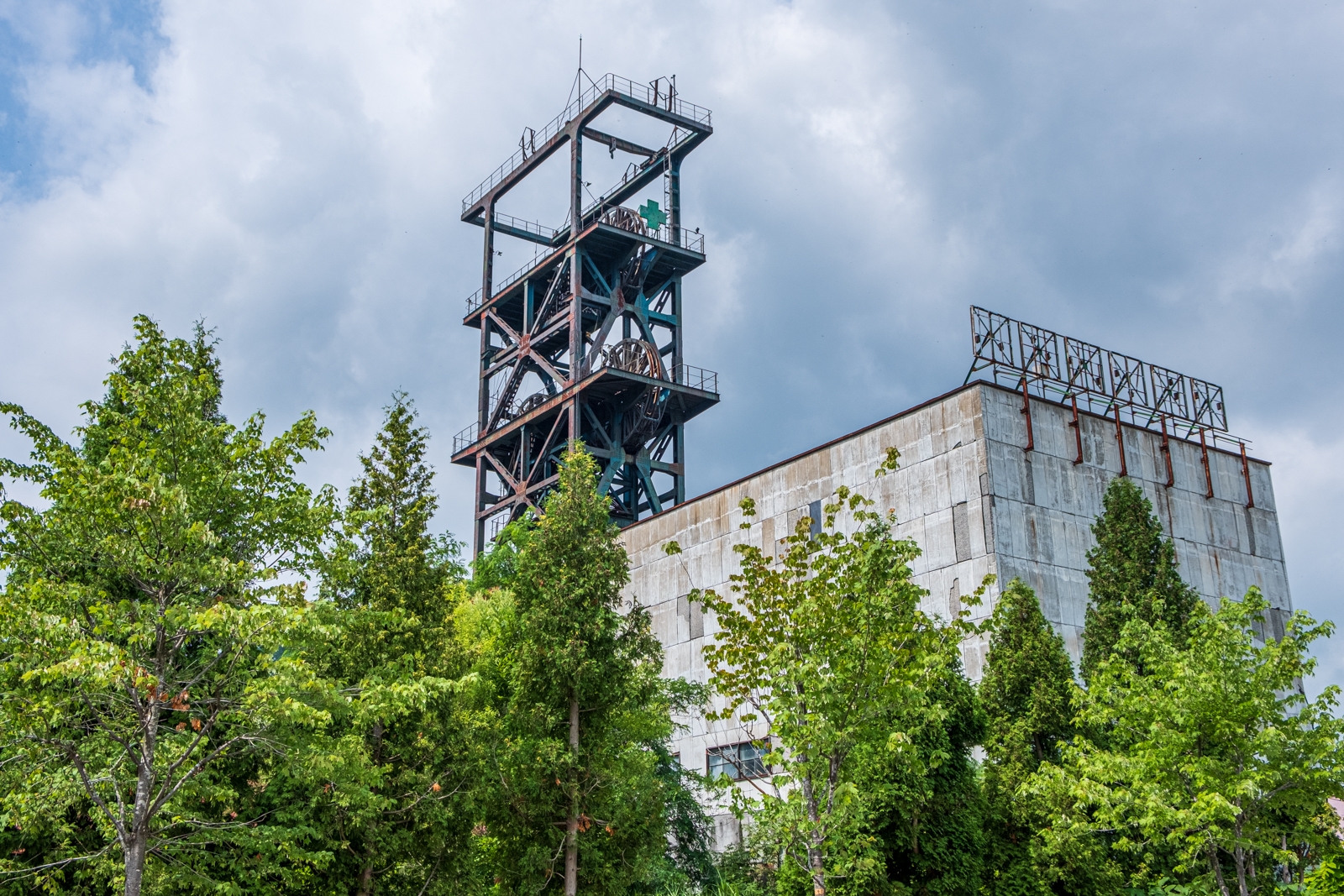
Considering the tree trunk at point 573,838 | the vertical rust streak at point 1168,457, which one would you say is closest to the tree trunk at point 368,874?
the tree trunk at point 573,838

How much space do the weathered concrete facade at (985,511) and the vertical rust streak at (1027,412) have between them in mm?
153

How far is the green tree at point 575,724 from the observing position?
22547mm

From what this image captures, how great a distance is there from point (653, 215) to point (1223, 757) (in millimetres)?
43119

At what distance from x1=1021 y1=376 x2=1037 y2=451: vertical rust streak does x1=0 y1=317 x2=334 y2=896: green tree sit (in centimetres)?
2352

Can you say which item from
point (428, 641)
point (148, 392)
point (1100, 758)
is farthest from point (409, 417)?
point (1100, 758)

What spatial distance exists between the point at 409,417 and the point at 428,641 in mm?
4954

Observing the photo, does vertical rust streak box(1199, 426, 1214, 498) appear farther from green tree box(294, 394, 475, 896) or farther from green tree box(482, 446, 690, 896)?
green tree box(294, 394, 475, 896)

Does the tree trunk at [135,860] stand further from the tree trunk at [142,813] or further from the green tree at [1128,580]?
the green tree at [1128,580]

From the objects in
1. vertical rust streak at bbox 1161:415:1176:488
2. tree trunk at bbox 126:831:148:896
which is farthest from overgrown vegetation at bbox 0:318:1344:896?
vertical rust streak at bbox 1161:415:1176:488

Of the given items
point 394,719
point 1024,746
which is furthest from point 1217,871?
point 394,719

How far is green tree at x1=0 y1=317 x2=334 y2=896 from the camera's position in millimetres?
15641

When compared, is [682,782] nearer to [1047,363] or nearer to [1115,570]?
[1115,570]

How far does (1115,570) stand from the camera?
27.7 metres

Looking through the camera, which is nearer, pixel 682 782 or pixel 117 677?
pixel 117 677
